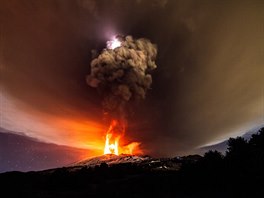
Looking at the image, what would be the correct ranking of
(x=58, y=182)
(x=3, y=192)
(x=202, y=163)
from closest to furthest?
(x=3, y=192) → (x=202, y=163) → (x=58, y=182)

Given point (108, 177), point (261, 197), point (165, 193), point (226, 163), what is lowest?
point (261, 197)

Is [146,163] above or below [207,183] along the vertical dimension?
above

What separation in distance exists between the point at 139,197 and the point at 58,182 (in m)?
25.6

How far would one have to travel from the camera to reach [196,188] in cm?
4331

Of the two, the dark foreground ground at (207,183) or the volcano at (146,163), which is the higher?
the volcano at (146,163)

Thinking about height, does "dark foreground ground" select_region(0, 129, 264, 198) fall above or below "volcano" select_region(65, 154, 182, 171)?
below

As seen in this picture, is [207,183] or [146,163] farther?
[146,163]

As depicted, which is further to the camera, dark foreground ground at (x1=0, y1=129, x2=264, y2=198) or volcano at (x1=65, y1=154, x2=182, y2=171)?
volcano at (x1=65, y1=154, x2=182, y2=171)

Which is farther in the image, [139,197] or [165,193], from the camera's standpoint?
[165,193]

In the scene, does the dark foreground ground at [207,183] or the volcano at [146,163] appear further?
the volcano at [146,163]

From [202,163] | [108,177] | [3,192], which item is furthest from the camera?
[108,177]

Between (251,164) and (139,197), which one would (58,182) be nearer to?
(139,197)

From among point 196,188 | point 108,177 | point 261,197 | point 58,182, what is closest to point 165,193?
point 196,188

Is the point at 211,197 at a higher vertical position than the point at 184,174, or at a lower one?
lower
